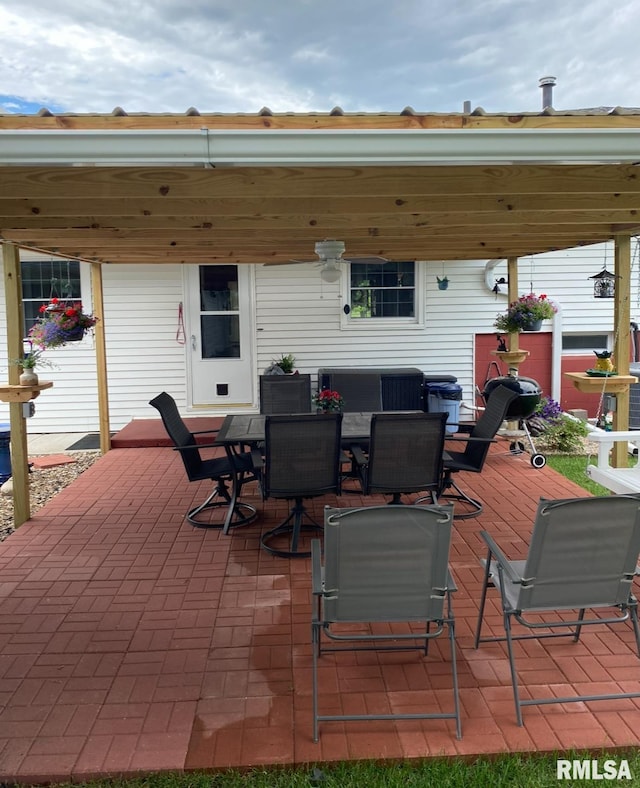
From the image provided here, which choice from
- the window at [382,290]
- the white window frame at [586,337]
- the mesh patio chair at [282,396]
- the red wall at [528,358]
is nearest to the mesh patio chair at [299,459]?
the mesh patio chair at [282,396]

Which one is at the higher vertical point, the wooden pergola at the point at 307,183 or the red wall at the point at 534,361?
the wooden pergola at the point at 307,183

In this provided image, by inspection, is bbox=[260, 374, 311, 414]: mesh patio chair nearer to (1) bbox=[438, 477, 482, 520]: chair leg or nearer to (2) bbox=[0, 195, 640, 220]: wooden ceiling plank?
(1) bbox=[438, 477, 482, 520]: chair leg

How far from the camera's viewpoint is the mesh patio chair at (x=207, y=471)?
15.1 feet

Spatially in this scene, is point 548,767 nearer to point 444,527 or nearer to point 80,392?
point 444,527

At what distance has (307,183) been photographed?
11.0 feet

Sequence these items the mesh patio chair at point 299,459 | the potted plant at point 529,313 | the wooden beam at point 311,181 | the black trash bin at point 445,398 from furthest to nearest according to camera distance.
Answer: the black trash bin at point 445,398 → the potted plant at point 529,313 → the mesh patio chair at point 299,459 → the wooden beam at point 311,181

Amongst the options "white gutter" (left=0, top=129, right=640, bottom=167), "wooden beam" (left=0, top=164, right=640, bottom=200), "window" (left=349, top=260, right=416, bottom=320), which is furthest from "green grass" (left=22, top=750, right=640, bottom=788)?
"window" (left=349, top=260, right=416, bottom=320)

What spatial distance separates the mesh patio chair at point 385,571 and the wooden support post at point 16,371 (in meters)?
3.21

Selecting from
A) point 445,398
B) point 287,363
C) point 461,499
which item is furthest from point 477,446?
point 287,363

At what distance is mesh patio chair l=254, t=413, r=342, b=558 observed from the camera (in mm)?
3953

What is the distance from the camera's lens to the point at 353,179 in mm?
3334

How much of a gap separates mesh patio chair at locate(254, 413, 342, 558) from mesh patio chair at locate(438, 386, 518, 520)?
1.00m

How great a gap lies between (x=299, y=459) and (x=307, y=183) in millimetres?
1759

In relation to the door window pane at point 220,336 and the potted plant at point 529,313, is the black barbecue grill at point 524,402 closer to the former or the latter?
the potted plant at point 529,313
